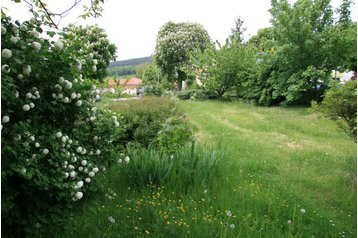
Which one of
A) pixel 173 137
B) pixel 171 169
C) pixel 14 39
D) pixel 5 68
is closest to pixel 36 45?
pixel 14 39

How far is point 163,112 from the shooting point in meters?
6.56

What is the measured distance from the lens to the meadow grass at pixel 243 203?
2.63 meters

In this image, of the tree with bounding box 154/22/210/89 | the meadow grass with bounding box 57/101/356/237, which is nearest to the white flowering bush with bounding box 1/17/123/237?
the meadow grass with bounding box 57/101/356/237

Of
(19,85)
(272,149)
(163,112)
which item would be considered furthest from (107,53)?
(19,85)

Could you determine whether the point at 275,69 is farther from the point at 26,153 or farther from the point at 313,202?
the point at 26,153

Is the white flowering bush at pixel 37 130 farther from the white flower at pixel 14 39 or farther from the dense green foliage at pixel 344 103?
the dense green foliage at pixel 344 103

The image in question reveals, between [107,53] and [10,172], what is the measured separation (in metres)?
20.0

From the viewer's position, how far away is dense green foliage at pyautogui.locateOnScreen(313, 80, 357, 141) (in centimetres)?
420

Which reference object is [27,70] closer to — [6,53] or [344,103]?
[6,53]

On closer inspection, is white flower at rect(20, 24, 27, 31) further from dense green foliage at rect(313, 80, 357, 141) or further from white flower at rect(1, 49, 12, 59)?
dense green foliage at rect(313, 80, 357, 141)

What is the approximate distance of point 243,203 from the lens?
319cm

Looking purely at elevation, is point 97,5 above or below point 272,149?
above

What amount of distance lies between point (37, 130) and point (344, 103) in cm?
396

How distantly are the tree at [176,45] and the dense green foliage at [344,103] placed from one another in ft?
72.8
